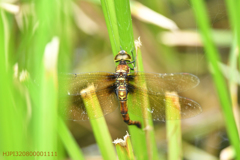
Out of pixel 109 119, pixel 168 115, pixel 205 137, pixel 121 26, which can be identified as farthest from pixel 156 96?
pixel 205 137

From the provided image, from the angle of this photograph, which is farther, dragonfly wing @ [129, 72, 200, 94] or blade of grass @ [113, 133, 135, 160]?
dragonfly wing @ [129, 72, 200, 94]

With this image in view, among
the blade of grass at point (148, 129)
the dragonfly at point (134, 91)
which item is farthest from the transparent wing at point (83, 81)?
the blade of grass at point (148, 129)

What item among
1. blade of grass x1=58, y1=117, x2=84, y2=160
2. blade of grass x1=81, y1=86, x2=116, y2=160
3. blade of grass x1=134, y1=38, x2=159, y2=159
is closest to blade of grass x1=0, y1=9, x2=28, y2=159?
blade of grass x1=58, y1=117, x2=84, y2=160

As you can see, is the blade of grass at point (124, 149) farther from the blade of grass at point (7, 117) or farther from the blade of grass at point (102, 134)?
the blade of grass at point (7, 117)

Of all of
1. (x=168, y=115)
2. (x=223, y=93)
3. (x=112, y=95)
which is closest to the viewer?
(x=223, y=93)

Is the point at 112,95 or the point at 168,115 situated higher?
the point at 112,95

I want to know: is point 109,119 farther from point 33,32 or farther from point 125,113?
point 33,32

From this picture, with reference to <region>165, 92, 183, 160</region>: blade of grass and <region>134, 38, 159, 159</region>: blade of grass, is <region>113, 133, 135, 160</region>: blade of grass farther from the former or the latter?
<region>165, 92, 183, 160</region>: blade of grass

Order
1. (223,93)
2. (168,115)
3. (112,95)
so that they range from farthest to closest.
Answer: (112,95) → (168,115) → (223,93)
